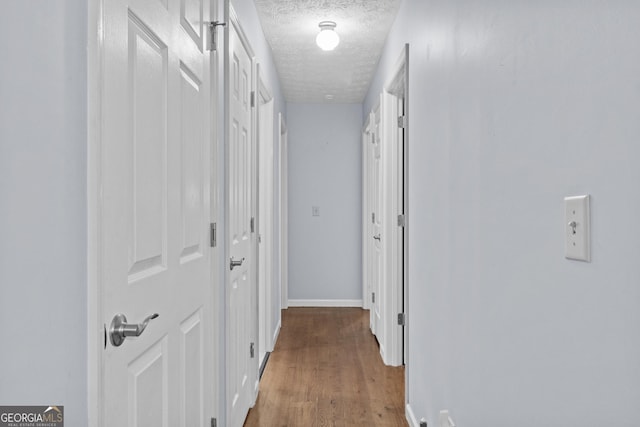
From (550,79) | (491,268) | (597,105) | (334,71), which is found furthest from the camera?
(334,71)

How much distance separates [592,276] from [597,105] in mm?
300

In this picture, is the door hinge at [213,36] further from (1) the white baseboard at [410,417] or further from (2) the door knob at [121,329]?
(1) the white baseboard at [410,417]

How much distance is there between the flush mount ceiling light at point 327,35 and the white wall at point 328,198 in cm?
242

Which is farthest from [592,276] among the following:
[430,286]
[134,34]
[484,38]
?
[430,286]

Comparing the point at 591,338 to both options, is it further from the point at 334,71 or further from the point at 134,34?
the point at 334,71

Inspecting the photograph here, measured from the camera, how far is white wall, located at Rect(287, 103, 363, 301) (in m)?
5.81

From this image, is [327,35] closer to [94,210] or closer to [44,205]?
[94,210]

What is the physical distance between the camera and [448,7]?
1.90m

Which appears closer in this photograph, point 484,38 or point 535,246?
point 535,246

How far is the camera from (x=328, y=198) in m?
5.81

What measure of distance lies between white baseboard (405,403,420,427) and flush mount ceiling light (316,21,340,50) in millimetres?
2319

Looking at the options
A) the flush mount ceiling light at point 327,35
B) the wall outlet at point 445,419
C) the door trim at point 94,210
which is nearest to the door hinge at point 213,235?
the door trim at point 94,210

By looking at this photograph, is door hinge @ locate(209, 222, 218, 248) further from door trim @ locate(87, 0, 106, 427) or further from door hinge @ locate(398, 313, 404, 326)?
door hinge @ locate(398, 313, 404, 326)

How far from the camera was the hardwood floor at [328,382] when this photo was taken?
271cm
